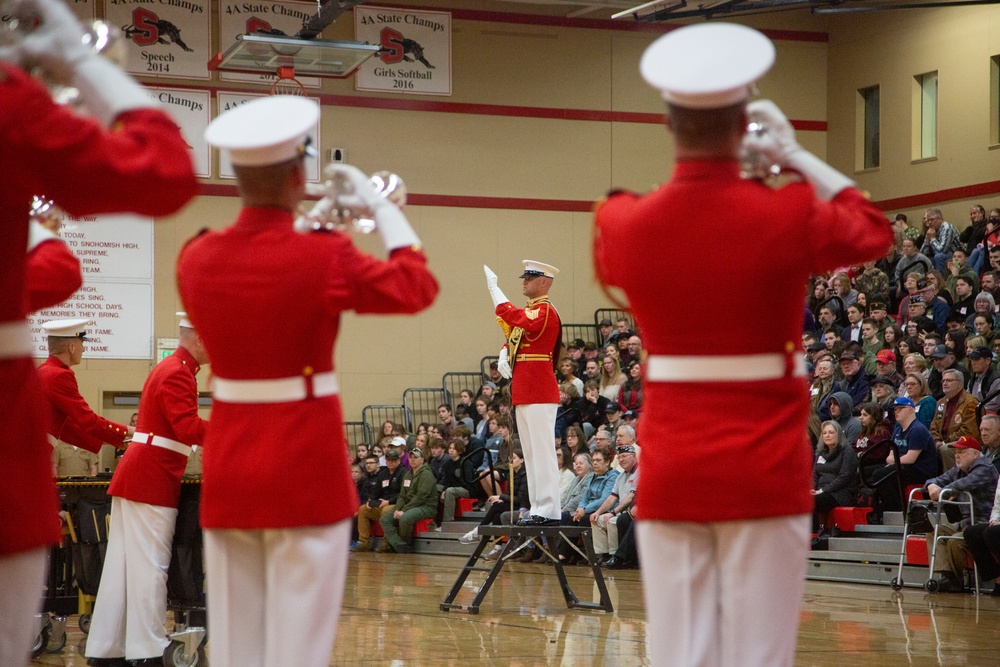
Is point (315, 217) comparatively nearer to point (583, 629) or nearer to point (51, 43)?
point (51, 43)

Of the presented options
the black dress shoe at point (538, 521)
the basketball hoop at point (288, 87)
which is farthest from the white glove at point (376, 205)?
the basketball hoop at point (288, 87)

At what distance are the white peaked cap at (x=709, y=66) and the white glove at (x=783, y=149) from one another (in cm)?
12

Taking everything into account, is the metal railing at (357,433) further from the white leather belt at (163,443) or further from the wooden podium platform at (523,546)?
the white leather belt at (163,443)

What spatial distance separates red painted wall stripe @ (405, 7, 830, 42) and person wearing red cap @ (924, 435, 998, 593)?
35.4ft

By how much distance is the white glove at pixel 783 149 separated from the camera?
3.00m

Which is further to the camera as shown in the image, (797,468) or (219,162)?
(219,162)

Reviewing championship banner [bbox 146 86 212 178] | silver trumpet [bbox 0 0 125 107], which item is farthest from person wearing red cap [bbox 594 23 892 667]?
championship banner [bbox 146 86 212 178]

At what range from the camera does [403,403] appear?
61.7ft

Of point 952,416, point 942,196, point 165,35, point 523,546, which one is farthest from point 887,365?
point 165,35

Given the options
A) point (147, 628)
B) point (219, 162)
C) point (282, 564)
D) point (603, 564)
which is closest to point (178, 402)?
point (147, 628)

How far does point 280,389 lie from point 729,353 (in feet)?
3.70

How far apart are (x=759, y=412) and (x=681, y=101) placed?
2.41ft

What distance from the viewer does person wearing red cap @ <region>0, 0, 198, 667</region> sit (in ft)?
7.97

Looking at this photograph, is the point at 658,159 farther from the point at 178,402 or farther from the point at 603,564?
the point at 178,402
